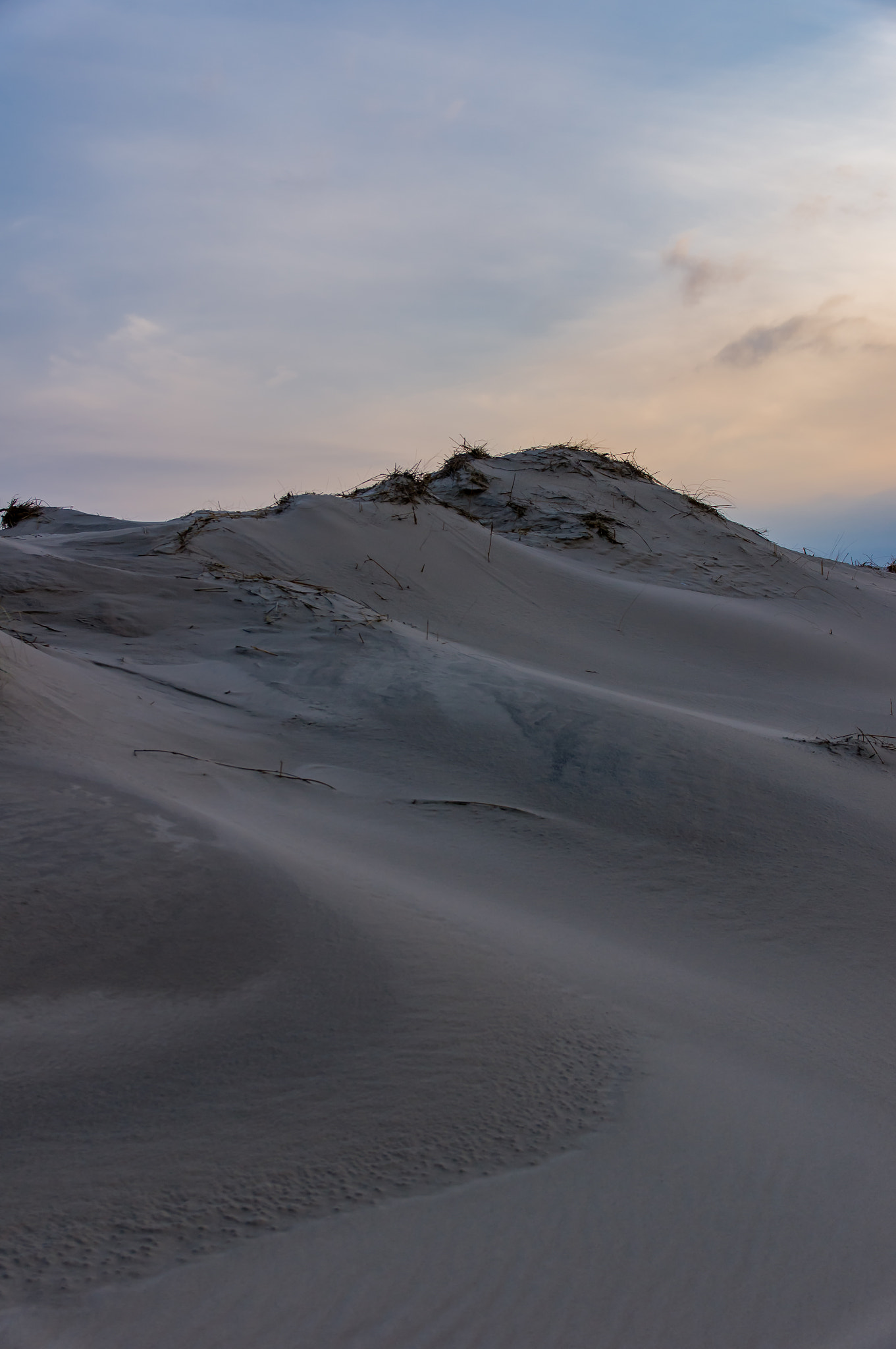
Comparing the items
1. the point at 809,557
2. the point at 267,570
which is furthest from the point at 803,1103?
the point at 809,557

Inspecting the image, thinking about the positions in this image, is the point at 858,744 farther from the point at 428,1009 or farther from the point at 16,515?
the point at 16,515

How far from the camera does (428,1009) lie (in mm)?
1672

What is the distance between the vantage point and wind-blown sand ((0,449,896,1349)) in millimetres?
1134

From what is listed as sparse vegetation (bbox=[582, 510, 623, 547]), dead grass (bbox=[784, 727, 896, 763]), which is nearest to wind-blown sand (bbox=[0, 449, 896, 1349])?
dead grass (bbox=[784, 727, 896, 763])

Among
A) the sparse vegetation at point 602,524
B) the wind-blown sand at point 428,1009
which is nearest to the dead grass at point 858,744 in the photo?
the wind-blown sand at point 428,1009

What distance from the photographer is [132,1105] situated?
1.40 m

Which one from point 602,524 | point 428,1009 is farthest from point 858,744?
point 602,524

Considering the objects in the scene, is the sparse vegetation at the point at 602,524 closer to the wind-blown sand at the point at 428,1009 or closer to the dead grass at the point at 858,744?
the wind-blown sand at the point at 428,1009

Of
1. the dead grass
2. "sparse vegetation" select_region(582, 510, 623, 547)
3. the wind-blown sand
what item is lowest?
the wind-blown sand

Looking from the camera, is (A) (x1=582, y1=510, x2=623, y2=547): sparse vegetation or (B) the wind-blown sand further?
(A) (x1=582, y1=510, x2=623, y2=547): sparse vegetation

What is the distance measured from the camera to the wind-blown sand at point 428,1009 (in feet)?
3.72

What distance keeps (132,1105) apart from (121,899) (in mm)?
521

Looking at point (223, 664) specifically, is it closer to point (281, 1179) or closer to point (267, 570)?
point (267, 570)

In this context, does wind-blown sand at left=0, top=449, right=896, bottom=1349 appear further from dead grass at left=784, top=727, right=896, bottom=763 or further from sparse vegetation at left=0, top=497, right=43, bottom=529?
sparse vegetation at left=0, top=497, right=43, bottom=529
